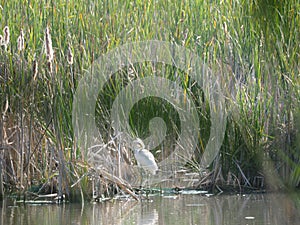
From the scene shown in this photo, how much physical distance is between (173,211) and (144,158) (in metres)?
0.73

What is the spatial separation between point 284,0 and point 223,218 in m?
1.68

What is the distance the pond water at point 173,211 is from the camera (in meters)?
5.32

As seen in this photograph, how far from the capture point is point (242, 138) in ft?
21.0

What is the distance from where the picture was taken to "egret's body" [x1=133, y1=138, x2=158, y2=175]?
20.6 feet

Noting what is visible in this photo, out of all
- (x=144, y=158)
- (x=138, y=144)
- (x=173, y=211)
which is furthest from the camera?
(x=138, y=144)

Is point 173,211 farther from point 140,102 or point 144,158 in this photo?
point 140,102

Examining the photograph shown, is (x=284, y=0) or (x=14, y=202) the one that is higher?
(x=284, y=0)

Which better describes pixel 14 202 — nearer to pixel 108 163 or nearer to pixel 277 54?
pixel 108 163

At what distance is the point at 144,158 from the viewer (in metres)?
6.27

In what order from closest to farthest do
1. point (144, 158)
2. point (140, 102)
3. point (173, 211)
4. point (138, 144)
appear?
point (173, 211) → point (144, 158) → point (138, 144) → point (140, 102)

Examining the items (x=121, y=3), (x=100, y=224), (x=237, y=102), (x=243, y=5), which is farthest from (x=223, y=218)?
(x=121, y=3)

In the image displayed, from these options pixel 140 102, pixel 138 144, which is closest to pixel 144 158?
pixel 138 144

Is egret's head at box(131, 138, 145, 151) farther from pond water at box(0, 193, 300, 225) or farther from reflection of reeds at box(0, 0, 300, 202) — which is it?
pond water at box(0, 193, 300, 225)

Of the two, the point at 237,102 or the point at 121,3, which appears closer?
the point at 237,102
